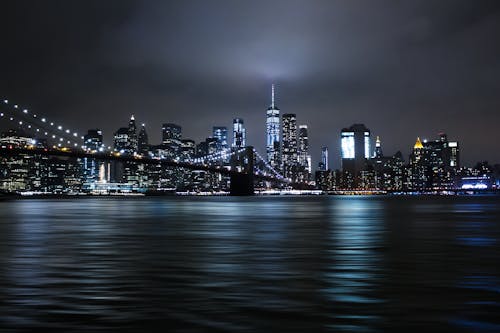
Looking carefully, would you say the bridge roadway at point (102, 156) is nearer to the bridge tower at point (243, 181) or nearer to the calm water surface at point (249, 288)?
the bridge tower at point (243, 181)

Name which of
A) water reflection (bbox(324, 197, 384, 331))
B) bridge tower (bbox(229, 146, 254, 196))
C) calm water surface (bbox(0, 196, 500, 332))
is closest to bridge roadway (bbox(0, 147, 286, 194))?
bridge tower (bbox(229, 146, 254, 196))

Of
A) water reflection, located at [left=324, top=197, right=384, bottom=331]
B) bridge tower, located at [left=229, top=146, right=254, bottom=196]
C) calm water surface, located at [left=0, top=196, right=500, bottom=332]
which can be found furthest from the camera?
bridge tower, located at [left=229, top=146, right=254, bottom=196]

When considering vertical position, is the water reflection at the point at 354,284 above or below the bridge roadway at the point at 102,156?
below

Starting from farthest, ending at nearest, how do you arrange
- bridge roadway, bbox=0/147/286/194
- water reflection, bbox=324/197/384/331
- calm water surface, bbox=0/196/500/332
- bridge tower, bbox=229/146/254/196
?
bridge tower, bbox=229/146/254/196, bridge roadway, bbox=0/147/286/194, water reflection, bbox=324/197/384/331, calm water surface, bbox=0/196/500/332

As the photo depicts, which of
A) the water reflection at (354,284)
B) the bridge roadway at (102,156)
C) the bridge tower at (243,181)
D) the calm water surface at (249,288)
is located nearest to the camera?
the calm water surface at (249,288)

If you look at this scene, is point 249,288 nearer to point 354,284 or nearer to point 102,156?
point 354,284

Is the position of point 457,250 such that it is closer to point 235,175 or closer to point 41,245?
point 41,245

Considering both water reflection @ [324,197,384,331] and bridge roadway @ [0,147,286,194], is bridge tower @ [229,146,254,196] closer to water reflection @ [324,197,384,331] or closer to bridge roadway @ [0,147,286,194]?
bridge roadway @ [0,147,286,194]

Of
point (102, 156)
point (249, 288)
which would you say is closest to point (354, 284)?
point (249, 288)

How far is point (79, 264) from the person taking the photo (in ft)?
40.6

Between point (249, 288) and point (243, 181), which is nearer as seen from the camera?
point (249, 288)

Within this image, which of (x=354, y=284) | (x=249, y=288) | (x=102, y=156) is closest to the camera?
(x=249, y=288)

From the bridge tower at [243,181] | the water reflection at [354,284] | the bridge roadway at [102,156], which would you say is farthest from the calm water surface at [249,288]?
the bridge tower at [243,181]

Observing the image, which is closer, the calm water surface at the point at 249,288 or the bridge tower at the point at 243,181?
the calm water surface at the point at 249,288
